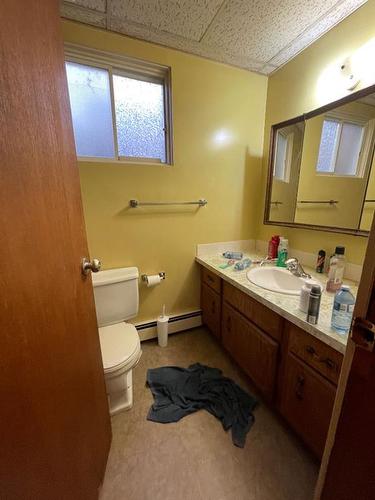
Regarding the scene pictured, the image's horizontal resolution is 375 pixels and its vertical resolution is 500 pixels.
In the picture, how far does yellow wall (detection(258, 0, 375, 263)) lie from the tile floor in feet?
3.71

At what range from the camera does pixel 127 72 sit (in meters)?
1.52

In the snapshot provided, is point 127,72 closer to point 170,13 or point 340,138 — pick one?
point 170,13

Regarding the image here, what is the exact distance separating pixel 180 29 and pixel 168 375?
2316 millimetres

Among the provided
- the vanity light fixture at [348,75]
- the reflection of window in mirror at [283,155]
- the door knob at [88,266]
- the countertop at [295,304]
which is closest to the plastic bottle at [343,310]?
the countertop at [295,304]

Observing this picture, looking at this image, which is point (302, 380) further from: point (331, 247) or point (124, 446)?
point (124, 446)

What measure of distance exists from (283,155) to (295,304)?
3.96ft

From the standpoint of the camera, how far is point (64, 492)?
603mm

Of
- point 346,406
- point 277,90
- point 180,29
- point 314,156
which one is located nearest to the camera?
point 346,406

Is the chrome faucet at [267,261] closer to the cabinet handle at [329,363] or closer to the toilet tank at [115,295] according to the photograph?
the cabinet handle at [329,363]

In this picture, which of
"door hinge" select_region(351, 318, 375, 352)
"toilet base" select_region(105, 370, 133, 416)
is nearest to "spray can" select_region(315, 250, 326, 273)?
"door hinge" select_region(351, 318, 375, 352)

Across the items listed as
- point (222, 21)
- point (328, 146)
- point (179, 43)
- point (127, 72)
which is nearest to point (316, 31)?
point (222, 21)

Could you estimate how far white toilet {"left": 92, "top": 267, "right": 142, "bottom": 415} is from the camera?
118 centimetres

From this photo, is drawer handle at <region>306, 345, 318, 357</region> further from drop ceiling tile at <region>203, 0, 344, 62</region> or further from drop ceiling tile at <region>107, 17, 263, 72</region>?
drop ceiling tile at <region>107, 17, 263, 72</region>

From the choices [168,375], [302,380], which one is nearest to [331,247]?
[302,380]
